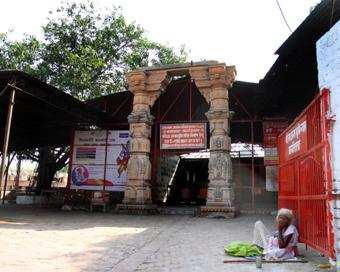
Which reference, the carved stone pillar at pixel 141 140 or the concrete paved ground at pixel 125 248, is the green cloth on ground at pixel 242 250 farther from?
the carved stone pillar at pixel 141 140

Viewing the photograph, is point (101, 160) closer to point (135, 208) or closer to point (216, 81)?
point (135, 208)

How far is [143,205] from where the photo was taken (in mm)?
12297

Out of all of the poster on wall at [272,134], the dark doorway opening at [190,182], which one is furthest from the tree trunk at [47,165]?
the poster on wall at [272,134]

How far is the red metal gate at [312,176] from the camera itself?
4113mm

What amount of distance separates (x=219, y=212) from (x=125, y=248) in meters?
5.98

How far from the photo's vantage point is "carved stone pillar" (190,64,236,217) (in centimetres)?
1155

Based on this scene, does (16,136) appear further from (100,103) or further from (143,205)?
(143,205)

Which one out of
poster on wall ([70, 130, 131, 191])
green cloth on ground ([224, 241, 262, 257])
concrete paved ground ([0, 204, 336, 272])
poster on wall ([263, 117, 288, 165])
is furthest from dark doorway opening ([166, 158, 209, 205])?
green cloth on ground ([224, 241, 262, 257])

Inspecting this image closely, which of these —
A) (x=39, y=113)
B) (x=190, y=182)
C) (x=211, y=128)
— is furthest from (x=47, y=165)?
(x=211, y=128)

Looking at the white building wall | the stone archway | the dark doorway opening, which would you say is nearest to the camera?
the white building wall

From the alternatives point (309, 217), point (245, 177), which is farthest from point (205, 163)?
point (309, 217)

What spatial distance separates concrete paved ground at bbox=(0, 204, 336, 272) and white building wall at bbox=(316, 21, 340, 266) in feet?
2.78

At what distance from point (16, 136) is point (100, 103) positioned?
587 cm

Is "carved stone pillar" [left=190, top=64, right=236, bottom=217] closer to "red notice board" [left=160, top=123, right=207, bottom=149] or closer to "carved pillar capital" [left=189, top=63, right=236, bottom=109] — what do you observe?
"carved pillar capital" [left=189, top=63, right=236, bottom=109]
